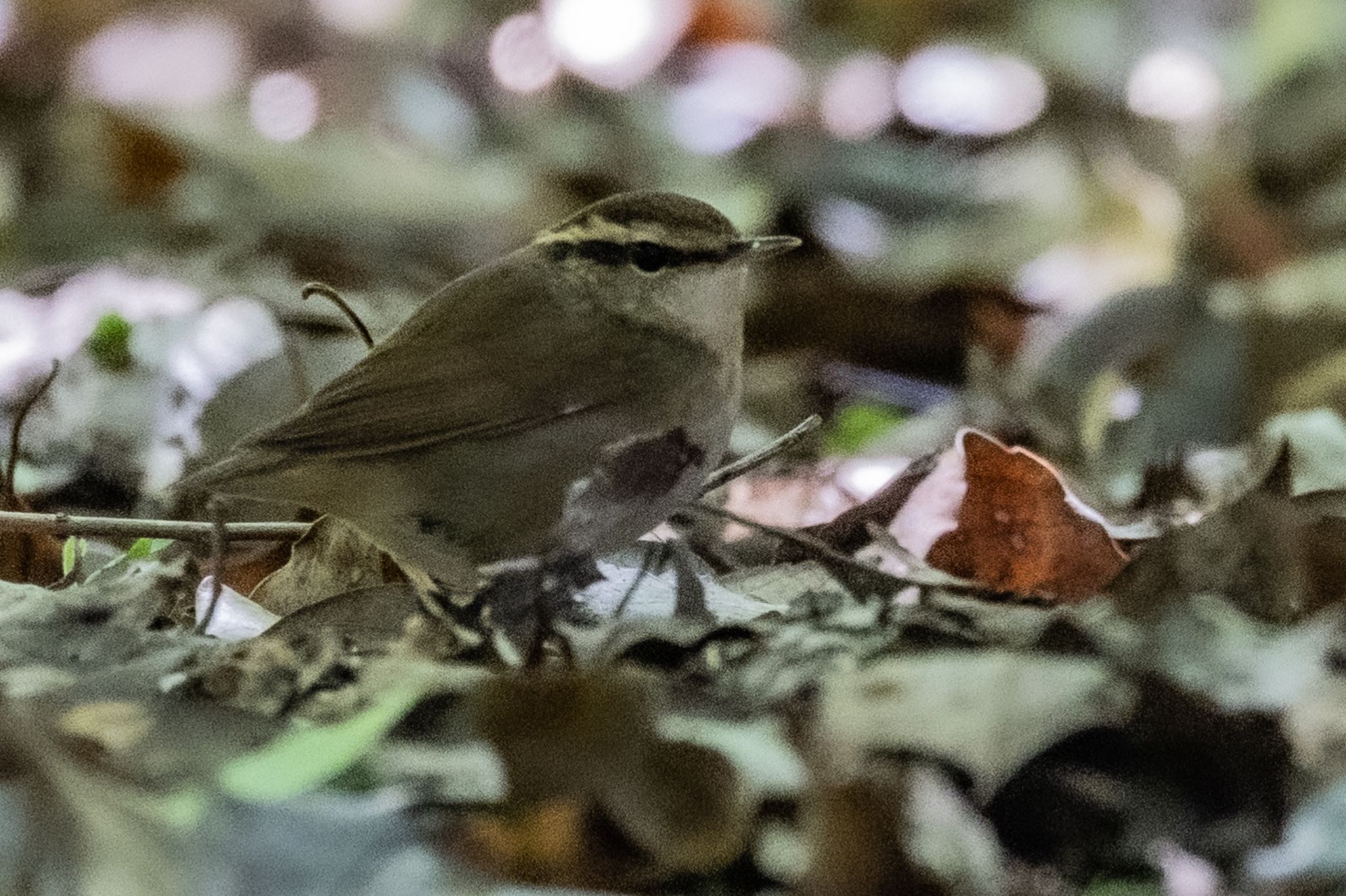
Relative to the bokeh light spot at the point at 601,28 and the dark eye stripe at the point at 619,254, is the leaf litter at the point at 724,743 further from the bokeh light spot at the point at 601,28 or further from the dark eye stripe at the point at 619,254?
the bokeh light spot at the point at 601,28

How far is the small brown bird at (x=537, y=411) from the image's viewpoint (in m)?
1.06

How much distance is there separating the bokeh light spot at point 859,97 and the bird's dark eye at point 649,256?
8.64 ft

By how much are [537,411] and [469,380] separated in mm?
49

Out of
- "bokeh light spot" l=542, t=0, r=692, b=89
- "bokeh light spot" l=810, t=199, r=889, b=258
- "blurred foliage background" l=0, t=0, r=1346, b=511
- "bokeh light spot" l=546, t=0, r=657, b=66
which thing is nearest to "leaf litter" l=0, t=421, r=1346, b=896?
"blurred foliage background" l=0, t=0, r=1346, b=511

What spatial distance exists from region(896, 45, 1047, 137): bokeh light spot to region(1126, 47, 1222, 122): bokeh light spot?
8.3 inches

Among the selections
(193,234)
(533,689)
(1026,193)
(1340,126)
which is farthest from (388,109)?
(533,689)

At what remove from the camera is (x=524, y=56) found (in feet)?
13.9

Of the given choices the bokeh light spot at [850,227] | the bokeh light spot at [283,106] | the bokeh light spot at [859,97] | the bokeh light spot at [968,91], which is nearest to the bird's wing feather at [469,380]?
the bokeh light spot at [850,227]

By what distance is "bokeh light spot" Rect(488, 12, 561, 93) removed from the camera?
162 inches

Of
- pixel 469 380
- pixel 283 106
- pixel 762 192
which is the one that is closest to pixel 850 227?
pixel 762 192

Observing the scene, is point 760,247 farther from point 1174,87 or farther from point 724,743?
point 1174,87

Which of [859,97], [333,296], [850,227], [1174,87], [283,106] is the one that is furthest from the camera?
[859,97]

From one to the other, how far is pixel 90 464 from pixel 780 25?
298 cm

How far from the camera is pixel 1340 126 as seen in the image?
349cm
